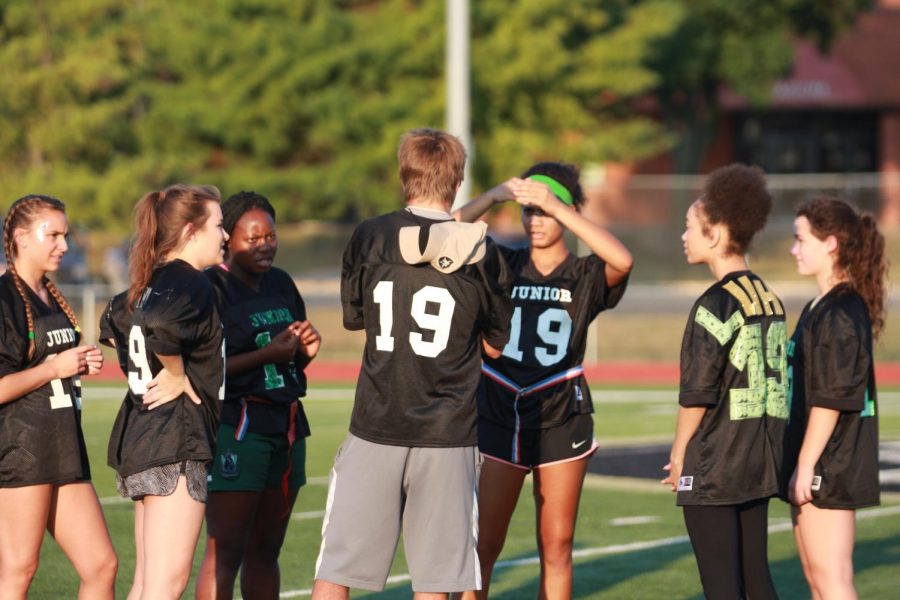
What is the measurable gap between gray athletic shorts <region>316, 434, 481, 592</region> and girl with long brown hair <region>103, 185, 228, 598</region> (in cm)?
53

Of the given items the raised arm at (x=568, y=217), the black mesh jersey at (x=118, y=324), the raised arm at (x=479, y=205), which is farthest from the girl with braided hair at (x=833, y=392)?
the black mesh jersey at (x=118, y=324)

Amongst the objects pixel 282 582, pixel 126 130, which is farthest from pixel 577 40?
pixel 282 582

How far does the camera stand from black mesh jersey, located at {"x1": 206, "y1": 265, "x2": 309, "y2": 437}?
5.81 meters

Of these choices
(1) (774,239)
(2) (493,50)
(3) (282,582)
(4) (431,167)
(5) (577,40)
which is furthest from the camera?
(5) (577,40)

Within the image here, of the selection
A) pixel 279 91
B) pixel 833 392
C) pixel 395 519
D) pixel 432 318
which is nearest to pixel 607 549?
pixel 833 392

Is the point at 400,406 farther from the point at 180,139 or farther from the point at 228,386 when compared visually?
the point at 180,139

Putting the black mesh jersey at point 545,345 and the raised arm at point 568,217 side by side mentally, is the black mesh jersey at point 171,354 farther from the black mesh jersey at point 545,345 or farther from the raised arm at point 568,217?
the black mesh jersey at point 545,345

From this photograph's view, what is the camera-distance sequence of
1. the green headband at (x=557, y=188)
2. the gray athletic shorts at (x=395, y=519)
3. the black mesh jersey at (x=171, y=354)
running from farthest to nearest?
1. the green headband at (x=557, y=188)
2. the gray athletic shorts at (x=395, y=519)
3. the black mesh jersey at (x=171, y=354)

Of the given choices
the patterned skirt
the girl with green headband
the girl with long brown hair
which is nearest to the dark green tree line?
the girl with green headband

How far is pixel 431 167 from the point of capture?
511cm

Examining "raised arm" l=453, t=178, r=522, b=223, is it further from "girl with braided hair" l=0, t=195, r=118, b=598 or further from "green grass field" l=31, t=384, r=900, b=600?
"green grass field" l=31, t=384, r=900, b=600

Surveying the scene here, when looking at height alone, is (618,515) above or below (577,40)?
below

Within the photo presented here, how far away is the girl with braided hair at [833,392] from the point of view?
544 cm

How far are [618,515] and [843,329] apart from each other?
13.9 ft
